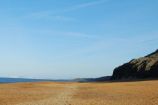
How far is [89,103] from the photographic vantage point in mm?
32156

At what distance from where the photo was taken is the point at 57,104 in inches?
1257

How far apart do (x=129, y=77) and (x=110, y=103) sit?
67001 millimetres

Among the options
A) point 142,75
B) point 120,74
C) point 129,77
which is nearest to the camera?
point 142,75

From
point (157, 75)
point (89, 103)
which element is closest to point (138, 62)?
point (157, 75)

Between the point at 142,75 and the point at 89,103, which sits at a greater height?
the point at 142,75

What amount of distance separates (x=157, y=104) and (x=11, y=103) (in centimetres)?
1342

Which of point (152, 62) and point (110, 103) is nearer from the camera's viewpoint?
point (110, 103)

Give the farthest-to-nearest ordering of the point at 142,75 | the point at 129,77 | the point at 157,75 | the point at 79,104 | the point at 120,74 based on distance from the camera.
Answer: the point at 120,74
the point at 129,77
the point at 142,75
the point at 157,75
the point at 79,104

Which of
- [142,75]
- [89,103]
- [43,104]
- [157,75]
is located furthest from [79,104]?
[142,75]

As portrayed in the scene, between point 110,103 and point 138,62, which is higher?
point 138,62

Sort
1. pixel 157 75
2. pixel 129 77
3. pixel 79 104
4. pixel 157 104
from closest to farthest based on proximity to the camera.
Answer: pixel 157 104
pixel 79 104
pixel 157 75
pixel 129 77

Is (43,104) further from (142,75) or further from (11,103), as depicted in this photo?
(142,75)

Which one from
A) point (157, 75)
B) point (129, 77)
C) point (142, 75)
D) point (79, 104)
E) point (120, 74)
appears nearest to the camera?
point (79, 104)

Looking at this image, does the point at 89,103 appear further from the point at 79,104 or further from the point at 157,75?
the point at 157,75
